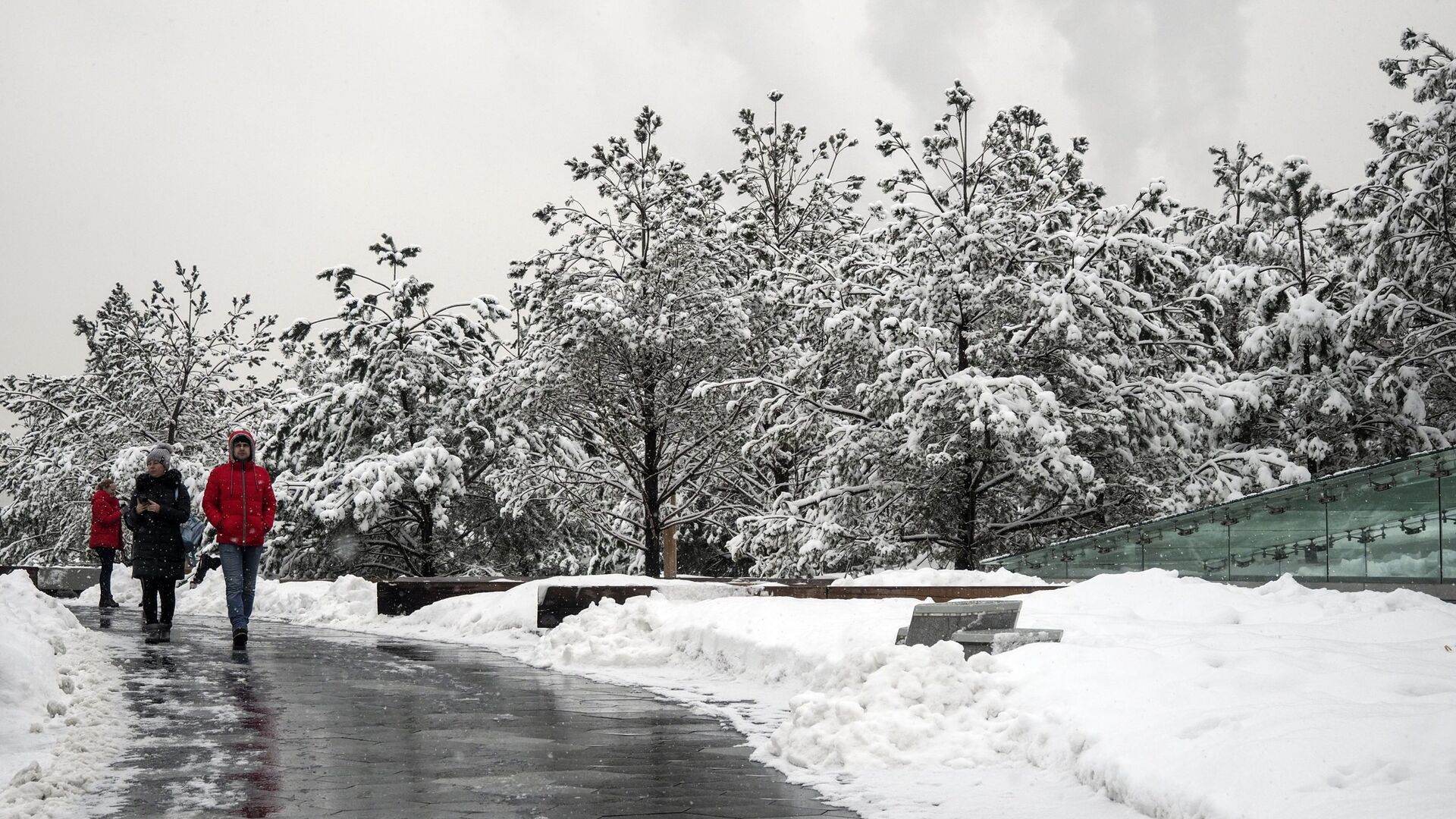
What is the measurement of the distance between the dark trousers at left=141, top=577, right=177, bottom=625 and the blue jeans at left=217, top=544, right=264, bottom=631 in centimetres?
166

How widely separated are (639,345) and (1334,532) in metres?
14.3

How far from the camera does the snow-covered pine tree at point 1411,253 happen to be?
23.1 m

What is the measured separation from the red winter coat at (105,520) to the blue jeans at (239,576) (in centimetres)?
781

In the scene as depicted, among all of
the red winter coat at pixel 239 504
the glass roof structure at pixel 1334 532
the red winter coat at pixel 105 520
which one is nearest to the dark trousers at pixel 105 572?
the red winter coat at pixel 105 520

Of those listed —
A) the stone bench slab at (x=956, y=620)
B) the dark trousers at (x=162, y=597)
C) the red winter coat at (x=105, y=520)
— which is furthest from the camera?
the red winter coat at (x=105, y=520)

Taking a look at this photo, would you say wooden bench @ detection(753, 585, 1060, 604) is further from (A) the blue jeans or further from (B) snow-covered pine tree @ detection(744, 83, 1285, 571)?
(B) snow-covered pine tree @ detection(744, 83, 1285, 571)

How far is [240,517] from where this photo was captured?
1221 cm

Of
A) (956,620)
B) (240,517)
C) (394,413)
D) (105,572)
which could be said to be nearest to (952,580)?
(956,620)

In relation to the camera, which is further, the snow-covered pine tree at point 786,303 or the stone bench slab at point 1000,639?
the snow-covered pine tree at point 786,303

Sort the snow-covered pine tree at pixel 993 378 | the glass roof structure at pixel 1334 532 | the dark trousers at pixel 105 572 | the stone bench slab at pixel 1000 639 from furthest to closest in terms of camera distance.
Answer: the snow-covered pine tree at pixel 993 378 → the dark trousers at pixel 105 572 → the glass roof structure at pixel 1334 532 → the stone bench slab at pixel 1000 639

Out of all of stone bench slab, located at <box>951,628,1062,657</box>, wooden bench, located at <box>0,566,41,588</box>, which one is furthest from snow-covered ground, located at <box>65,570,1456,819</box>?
wooden bench, located at <box>0,566,41,588</box>

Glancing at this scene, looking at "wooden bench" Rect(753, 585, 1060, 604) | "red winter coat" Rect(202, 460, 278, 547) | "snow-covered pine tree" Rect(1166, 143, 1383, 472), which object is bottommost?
"wooden bench" Rect(753, 585, 1060, 604)

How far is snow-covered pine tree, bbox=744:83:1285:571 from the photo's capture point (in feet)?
72.8

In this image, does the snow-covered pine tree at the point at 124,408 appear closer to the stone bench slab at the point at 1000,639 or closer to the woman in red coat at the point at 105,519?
the woman in red coat at the point at 105,519
